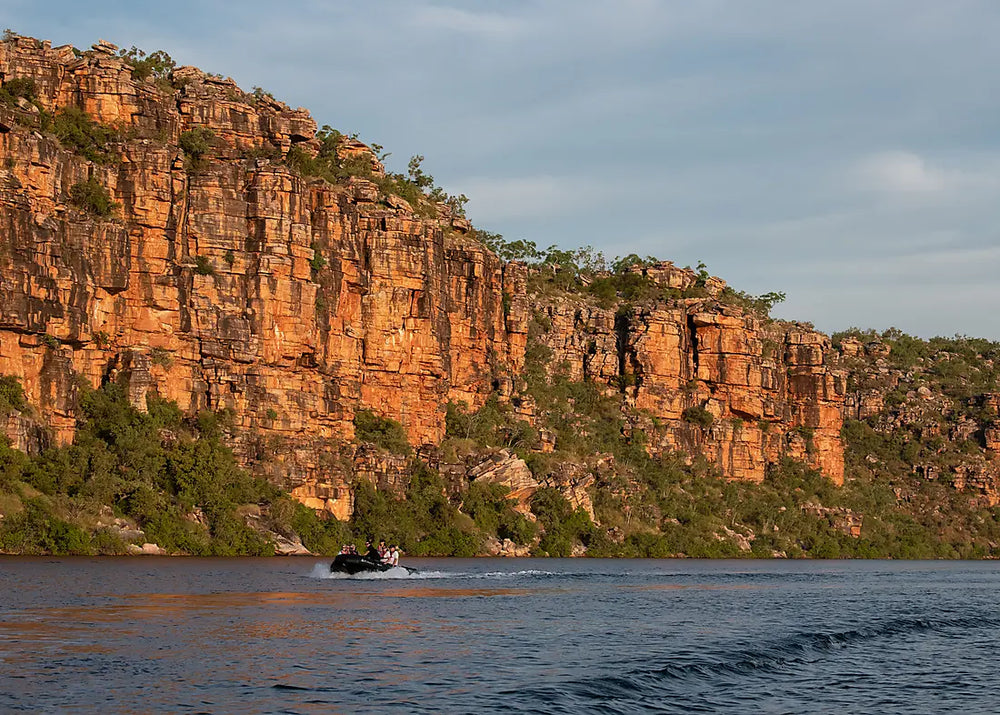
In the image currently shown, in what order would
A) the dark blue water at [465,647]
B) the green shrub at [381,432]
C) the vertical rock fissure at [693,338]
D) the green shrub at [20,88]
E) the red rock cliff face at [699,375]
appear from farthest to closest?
the vertical rock fissure at [693,338], the red rock cliff face at [699,375], the green shrub at [381,432], the green shrub at [20,88], the dark blue water at [465,647]

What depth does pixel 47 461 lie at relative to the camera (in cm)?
10719

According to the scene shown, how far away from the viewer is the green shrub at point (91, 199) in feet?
401

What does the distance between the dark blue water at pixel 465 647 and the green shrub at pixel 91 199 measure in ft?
157

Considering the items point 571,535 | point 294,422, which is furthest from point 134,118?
point 571,535

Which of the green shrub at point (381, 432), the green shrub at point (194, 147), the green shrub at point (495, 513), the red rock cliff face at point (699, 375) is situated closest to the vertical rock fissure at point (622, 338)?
the red rock cliff face at point (699, 375)

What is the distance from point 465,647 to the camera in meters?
46.7

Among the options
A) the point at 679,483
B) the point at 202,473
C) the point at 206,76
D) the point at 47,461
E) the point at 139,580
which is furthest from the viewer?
the point at 679,483

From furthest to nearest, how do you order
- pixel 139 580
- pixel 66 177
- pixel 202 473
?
pixel 66 177, pixel 202 473, pixel 139 580

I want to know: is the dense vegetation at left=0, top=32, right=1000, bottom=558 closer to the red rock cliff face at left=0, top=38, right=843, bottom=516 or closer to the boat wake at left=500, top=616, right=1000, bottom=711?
the red rock cliff face at left=0, top=38, right=843, bottom=516

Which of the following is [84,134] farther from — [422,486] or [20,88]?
[422,486]

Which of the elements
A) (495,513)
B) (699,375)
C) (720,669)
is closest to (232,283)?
(495,513)

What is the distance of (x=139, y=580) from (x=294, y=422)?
54.7 meters

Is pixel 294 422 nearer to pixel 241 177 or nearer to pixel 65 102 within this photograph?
pixel 241 177

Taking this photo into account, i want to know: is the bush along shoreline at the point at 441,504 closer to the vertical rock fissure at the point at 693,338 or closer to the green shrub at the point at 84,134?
the vertical rock fissure at the point at 693,338
